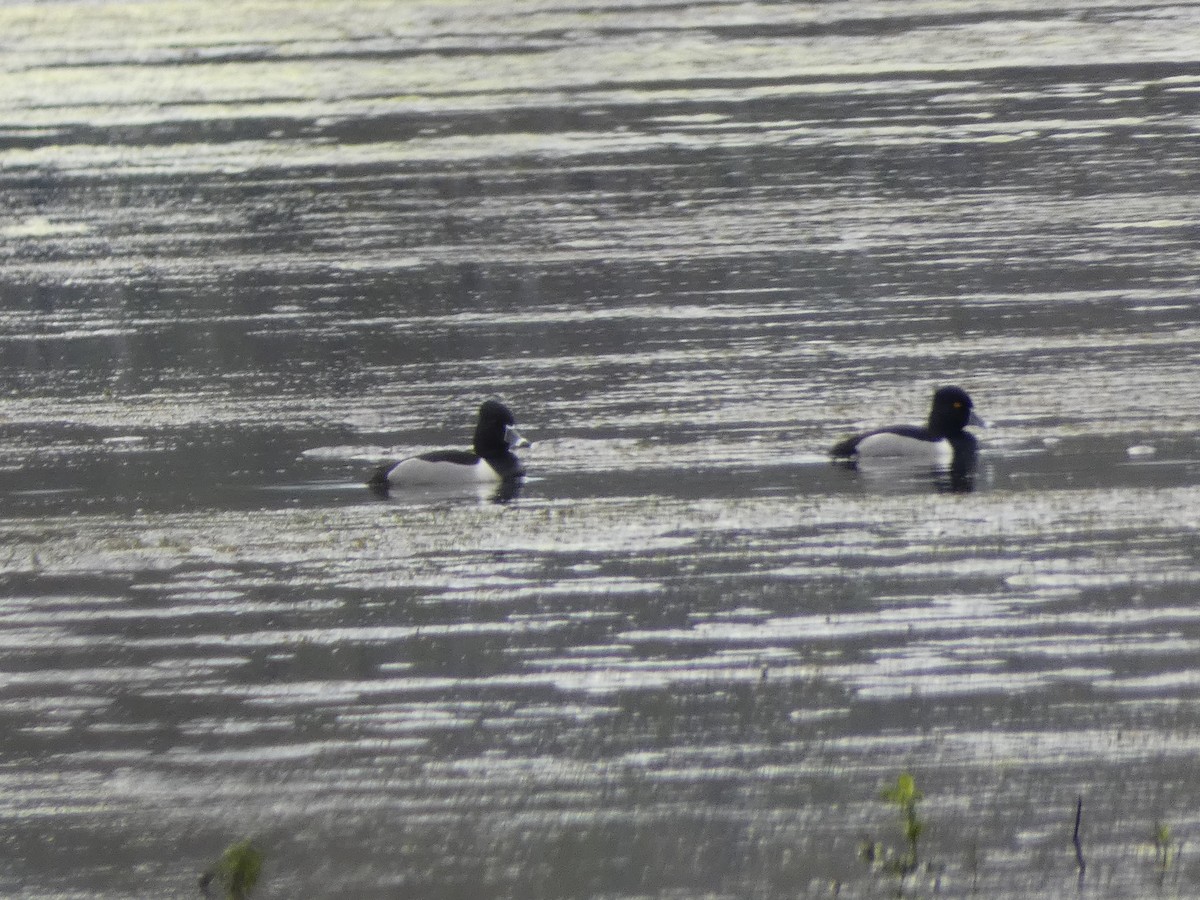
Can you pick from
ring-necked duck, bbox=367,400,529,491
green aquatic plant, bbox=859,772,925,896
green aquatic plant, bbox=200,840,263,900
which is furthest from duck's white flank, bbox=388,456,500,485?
green aquatic plant, bbox=859,772,925,896

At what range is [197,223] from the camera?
69.4 ft

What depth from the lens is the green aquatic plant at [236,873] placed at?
5871 mm

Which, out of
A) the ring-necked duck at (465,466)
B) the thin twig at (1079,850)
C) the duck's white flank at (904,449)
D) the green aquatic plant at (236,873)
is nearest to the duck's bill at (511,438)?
the ring-necked duck at (465,466)

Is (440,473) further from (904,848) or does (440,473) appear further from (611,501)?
(904,848)

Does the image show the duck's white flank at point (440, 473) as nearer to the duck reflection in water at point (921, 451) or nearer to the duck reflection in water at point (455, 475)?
the duck reflection in water at point (455, 475)

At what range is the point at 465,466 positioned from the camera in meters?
12.1

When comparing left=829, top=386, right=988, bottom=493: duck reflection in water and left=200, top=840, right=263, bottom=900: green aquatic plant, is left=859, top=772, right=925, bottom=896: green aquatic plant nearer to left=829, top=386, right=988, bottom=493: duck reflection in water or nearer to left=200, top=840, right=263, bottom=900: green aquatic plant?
left=200, top=840, right=263, bottom=900: green aquatic plant

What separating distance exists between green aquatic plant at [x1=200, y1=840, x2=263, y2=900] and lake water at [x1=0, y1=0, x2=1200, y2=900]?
0.47 ft

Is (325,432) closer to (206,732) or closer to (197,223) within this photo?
(206,732)

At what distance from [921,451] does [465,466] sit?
2.54 metres

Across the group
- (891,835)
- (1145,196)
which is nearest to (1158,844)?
(891,835)

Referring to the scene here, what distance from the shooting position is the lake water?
7.01m

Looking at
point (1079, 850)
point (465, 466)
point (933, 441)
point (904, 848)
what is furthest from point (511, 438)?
point (1079, 850)

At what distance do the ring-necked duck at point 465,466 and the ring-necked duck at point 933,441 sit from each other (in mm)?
1857
